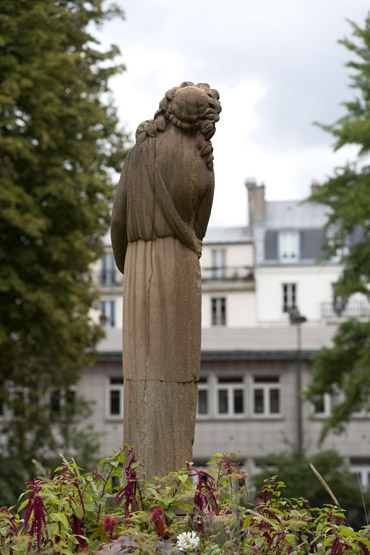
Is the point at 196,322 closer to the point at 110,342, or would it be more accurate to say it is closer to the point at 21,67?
the point at 21,67

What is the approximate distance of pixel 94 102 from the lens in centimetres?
2391

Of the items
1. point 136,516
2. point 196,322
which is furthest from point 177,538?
point 196,322

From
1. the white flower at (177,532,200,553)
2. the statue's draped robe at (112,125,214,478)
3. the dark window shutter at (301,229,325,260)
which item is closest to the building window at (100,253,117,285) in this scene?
the dark window shutter at (301,229,325,260)

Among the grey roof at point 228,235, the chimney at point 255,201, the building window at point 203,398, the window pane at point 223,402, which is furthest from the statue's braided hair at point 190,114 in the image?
the chimney at point 255,201

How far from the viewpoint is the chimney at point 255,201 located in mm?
65688

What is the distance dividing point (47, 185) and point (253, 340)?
2015cm

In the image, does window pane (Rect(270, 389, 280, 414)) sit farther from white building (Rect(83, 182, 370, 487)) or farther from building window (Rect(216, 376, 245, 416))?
building window (Rect(216, 376, 245, 416))

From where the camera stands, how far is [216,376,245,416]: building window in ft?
125

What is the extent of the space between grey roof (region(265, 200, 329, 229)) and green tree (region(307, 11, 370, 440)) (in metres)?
40.2

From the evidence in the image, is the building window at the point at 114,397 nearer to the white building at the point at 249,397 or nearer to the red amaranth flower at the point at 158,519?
the white building at the point at 249,397

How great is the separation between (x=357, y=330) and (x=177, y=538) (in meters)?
19.3

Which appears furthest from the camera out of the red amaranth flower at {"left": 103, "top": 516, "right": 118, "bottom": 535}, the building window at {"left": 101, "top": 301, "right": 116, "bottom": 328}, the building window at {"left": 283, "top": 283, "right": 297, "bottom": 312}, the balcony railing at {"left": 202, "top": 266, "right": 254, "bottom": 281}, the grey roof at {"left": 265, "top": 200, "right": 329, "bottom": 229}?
the grey roof at {"left": 265, "top": 200, "right": 329, "bottom": 229}

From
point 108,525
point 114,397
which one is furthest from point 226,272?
point 108,525

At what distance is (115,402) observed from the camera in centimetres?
3822
